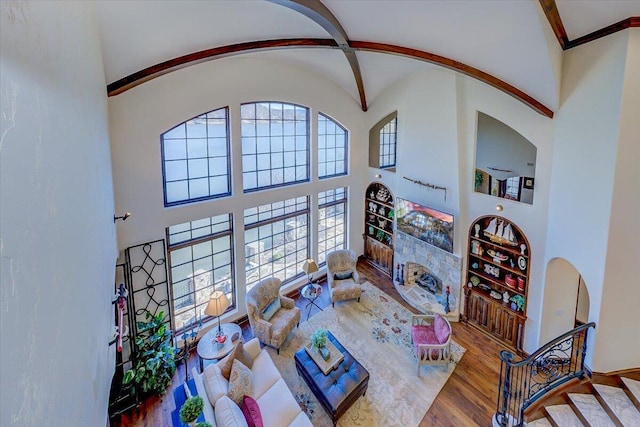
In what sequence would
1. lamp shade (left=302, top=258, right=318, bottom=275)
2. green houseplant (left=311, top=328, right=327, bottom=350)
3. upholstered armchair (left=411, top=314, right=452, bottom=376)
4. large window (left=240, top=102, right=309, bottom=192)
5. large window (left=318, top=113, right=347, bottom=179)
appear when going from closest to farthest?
green houseplant (left=311, top=328, right=327, bottom=350) → upholstered armchair (left=411, top=314, right=452, bottom=376) → large window (left=240, top=102, right=309, bottom=192) → lamp shade (left=302, top=258, right=318, bottom=275) → large window (left=318, top=113, right=347, bottom=179)

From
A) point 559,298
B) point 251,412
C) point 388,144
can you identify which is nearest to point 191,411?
point 251,412

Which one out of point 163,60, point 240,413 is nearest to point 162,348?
point 240,413

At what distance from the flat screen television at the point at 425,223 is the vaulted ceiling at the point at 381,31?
9.72 feet

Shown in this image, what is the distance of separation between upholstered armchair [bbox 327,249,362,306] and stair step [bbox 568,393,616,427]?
453 cm

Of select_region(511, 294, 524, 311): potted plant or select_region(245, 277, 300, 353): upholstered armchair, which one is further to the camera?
select_region(245, 277, 300, 353): upholstered armchair

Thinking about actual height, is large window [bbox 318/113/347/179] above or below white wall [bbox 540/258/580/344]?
above

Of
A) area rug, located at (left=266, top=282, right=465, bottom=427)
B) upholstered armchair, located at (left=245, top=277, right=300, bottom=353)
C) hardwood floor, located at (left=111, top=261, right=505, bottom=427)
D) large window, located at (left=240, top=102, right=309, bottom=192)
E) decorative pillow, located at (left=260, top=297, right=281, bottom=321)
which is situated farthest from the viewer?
large window, located at (left=240, top=102, right=309, bottom=192)

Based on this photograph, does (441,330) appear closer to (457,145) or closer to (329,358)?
(329,358)

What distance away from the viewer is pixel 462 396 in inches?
229

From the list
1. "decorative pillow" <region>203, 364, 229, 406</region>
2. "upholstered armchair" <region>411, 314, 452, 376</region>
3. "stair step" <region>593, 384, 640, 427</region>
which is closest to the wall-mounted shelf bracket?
"upholstered armchair" <region>411, 314, 452, 376</region>

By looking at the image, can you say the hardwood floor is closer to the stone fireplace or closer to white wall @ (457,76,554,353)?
the stone fireplace

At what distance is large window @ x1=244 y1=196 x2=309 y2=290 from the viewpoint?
7824mm

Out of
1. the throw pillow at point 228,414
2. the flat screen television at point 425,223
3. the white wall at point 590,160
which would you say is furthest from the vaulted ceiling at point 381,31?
the throw pillow at point 228,414

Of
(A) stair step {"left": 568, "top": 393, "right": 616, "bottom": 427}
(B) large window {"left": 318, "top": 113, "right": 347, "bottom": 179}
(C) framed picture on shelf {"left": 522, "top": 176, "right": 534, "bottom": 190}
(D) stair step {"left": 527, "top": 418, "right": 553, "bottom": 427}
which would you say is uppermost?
(B) large window {"left": 318, "top": 113, "right": 347, "bottom": 179}
